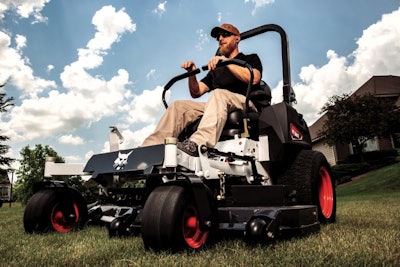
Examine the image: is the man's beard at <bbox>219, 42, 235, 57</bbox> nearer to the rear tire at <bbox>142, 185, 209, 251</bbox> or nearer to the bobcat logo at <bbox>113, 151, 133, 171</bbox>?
the bobcat logo at <bbox>113, 151, 133, 171</bbox>

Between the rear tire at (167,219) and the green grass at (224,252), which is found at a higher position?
the rear tire at (167,219)

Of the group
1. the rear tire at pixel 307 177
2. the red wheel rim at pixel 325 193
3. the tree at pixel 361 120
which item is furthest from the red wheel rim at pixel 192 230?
the tree at pixel 361 120

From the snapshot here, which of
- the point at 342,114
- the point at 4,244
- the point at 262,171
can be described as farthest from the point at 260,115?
the point at 342,114

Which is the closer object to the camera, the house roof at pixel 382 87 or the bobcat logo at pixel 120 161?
the bobcat logo at pixel 120 161

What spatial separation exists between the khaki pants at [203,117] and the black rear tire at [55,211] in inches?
41.2

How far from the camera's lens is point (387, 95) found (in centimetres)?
3186

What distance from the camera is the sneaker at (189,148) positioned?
3162 millimetres

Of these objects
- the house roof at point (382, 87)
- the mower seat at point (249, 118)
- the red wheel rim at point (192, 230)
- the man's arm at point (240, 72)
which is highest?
the house roof at point (382, 87)

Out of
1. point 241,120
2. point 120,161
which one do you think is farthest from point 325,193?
point 120,161

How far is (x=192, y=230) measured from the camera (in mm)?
2717

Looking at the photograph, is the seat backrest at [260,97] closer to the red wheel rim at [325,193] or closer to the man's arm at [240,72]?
the man's arm at [240,72]

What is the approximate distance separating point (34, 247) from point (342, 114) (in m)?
29.8

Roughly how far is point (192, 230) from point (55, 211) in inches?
78.8

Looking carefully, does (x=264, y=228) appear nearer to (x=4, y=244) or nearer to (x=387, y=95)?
(x=4, y=244)
